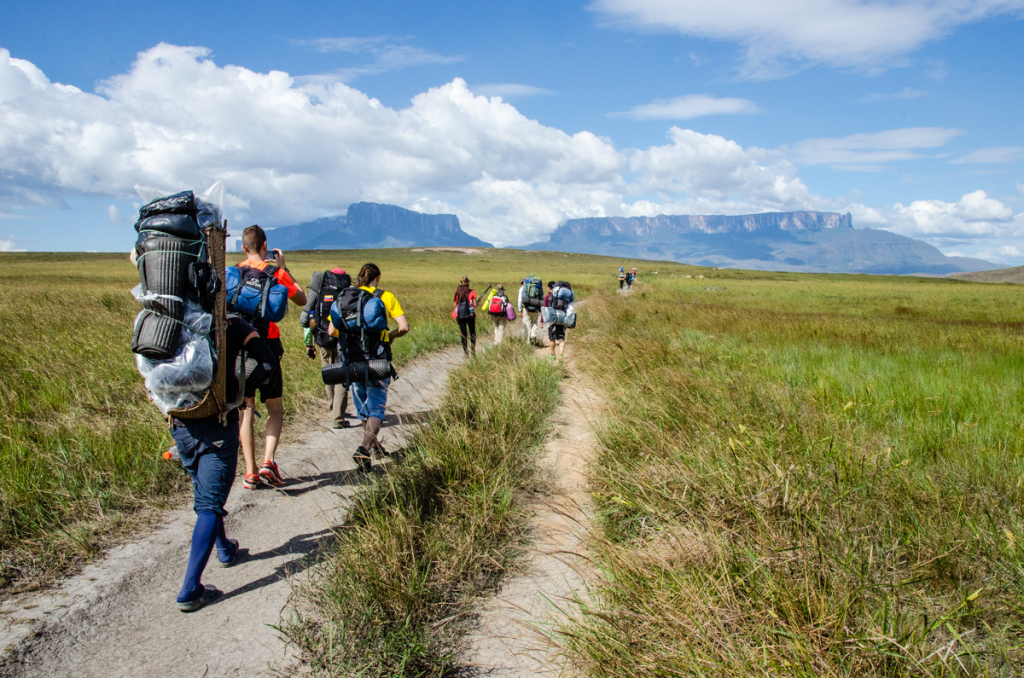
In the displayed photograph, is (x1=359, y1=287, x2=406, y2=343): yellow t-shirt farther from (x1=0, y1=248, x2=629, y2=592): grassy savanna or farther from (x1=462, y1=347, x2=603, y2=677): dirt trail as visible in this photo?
(x1=462, y1=347, x2=603, y2=677): dirt trail

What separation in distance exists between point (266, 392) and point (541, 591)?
272 centimetres

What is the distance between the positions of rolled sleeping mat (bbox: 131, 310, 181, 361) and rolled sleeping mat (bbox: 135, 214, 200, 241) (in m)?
0.42

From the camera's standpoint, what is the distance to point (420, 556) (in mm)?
3012

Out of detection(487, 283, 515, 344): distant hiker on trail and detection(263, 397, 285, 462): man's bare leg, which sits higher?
detection(487, 283, 515, 344): distant hiker on trail

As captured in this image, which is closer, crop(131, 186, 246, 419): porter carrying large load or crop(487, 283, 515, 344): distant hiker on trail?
crop(131, 186, 246, 419): porter carrying large load

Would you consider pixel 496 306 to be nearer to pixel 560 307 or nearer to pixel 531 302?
pixel 531 302

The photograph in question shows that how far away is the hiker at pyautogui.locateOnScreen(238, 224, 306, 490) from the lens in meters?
4.32

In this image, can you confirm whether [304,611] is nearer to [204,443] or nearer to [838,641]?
[204,443]

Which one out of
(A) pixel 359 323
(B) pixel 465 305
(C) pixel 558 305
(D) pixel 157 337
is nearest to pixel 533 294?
(C) pixel 558 305

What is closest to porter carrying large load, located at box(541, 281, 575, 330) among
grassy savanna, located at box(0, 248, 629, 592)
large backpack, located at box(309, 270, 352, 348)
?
grassy savanna, located at box(0, 248, 629, 592)

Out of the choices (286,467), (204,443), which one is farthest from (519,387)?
(204,443)

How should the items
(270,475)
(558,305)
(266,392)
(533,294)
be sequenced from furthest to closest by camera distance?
(533,294), (558,305), (270,475), (266,392)

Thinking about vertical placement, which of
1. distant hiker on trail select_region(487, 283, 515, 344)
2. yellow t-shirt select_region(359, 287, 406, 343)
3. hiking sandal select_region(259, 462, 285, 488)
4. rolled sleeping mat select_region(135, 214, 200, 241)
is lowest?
hiking sandal select_region(259, 462, 285, 488)

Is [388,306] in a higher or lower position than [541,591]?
higher
